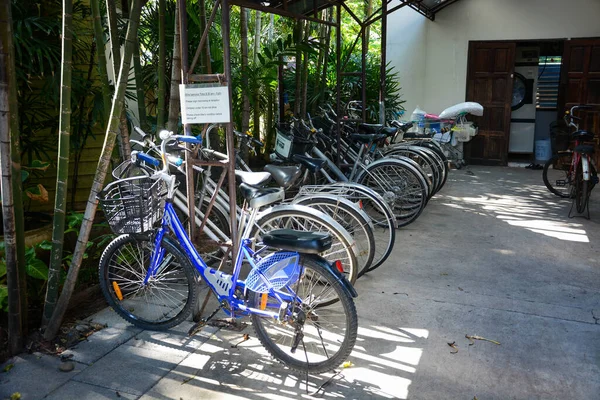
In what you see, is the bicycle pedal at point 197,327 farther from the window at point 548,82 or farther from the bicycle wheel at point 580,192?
the window at point 548,82

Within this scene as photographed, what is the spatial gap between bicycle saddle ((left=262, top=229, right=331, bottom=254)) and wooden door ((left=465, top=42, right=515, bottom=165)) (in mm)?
7580

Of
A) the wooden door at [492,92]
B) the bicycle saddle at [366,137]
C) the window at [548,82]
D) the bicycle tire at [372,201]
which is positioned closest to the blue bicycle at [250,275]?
the bicycle tire at [372,201]

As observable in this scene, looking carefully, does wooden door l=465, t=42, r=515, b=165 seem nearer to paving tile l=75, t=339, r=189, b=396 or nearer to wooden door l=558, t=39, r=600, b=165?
wooden door l=558, t=39, r=600, b=165

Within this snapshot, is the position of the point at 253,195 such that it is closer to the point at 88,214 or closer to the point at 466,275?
the point at 88,214

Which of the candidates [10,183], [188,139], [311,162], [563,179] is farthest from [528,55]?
[10,183]

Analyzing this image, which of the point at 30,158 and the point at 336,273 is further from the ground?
the point at 30,158

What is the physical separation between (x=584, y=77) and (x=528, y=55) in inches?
72.9

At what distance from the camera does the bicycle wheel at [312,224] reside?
11.0 ft

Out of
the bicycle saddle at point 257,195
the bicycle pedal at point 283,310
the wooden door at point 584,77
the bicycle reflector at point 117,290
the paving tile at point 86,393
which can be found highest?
the wooden door at point 584,77

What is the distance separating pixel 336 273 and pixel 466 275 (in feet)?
6.44

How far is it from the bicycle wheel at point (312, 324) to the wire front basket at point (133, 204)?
702mm

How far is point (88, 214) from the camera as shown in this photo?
3.01m

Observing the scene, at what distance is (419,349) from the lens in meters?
3.03

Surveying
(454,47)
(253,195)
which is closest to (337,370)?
(253,195)
